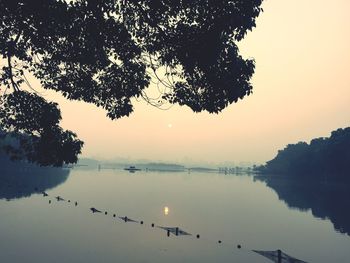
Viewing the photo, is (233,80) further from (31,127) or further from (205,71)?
(31,127)

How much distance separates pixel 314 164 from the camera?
167 meters

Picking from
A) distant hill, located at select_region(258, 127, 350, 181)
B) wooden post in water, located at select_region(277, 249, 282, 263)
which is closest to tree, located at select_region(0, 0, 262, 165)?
wooden post in water, located at select_region(277, 249, 282, 263)

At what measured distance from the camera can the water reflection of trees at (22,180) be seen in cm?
8449

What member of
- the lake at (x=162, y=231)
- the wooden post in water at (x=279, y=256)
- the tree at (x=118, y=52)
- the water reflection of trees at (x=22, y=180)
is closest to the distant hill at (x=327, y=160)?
the lake at (x=162, y=231)

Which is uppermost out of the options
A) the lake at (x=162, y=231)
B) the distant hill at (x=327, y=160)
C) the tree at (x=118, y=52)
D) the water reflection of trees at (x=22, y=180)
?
the distant hill at (x=327, y=160)

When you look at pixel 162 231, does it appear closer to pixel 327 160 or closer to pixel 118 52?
pixel 118 52

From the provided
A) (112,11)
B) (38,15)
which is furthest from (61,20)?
(112,11)

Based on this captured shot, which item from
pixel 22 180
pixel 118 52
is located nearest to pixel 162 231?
pixel 118 52

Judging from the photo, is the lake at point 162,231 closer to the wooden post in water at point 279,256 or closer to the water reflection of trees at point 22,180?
the wooden post in water at point 279,256

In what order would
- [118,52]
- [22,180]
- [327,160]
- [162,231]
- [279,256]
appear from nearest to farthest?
1. [118,52]
2. [279,256]
3. [162,231]
4. [22,180]
5. [327,160]

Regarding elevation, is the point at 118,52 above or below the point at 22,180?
above

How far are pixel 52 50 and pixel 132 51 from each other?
12.0 ft

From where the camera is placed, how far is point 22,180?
121 meters

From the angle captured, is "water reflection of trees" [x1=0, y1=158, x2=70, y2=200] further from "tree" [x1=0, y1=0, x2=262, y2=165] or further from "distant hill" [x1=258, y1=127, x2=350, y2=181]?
"distant hill" [x1=258, y1=127, x2=350, y2=181]
